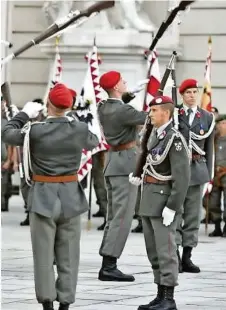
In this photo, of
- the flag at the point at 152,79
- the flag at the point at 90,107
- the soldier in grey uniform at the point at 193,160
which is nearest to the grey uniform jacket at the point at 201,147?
the soldier in grey uniform at the point at 193,160

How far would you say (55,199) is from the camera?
938 cm

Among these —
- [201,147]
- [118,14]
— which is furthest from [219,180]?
[118,14]

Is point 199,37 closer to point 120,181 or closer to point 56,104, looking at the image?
point 120,181

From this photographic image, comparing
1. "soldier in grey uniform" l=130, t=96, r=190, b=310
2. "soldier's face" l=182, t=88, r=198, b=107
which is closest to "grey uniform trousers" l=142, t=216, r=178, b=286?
"soldier in grey uniform" l=130, t=96, r=190, b=310

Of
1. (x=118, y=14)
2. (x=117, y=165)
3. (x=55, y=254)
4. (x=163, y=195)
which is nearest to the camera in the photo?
(x=55, y=254)

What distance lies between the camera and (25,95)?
23047 millimetres

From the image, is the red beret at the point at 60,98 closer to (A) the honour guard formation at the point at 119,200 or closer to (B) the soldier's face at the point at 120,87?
(A) the honour guard formation at the point at 119,200

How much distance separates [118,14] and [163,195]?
11976mm

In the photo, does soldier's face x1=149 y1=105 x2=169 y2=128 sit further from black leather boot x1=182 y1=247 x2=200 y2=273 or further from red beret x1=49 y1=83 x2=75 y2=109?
black leather boot x1=182 y1=247 x2=200 y2=273

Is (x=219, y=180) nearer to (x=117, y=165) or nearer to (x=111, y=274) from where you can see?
(x=117, y=165)

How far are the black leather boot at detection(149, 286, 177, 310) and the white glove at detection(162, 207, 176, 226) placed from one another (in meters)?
0.50

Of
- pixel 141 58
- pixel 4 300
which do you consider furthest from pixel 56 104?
pixel 141 58

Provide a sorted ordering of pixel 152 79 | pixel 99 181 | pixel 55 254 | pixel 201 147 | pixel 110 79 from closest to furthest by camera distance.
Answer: pixel 55 254
pixel 110 79
pixel 201 147
pixel 152 79
pixel 99 181

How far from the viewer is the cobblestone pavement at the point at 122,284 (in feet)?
33.7
